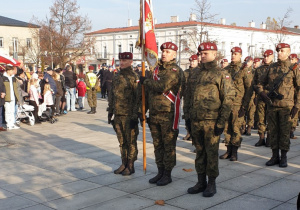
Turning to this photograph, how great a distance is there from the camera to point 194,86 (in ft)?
19.5

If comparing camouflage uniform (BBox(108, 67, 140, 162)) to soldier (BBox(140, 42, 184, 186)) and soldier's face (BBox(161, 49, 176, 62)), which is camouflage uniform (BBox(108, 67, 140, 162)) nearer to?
soldier (BBox(140, 42, 184, 186))

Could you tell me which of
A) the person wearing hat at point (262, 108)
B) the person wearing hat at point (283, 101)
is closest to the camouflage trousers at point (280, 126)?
the person wearing hat at point (283, 101)

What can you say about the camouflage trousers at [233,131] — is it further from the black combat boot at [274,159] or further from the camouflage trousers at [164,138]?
the camouflage trousers at [164,138]

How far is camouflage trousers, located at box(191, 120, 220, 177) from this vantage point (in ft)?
18.8

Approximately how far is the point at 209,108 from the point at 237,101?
9.56 feet

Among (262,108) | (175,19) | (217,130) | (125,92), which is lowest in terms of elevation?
(262,108)

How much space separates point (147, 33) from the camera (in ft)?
23.1

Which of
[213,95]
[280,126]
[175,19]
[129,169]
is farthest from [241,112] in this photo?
[175,19]

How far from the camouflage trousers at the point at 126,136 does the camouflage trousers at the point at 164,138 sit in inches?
25.8

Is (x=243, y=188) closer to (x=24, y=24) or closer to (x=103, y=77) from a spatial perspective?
(x=103, y=77)

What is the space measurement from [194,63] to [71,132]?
4606mm

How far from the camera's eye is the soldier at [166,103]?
20.5 feet

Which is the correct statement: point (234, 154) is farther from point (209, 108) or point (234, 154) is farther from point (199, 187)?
point (209, 108)

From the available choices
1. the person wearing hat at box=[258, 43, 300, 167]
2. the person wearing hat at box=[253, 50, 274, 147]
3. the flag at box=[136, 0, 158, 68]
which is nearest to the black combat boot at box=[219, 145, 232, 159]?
the person wearing hat at box=[258, 43, 300, 167]
